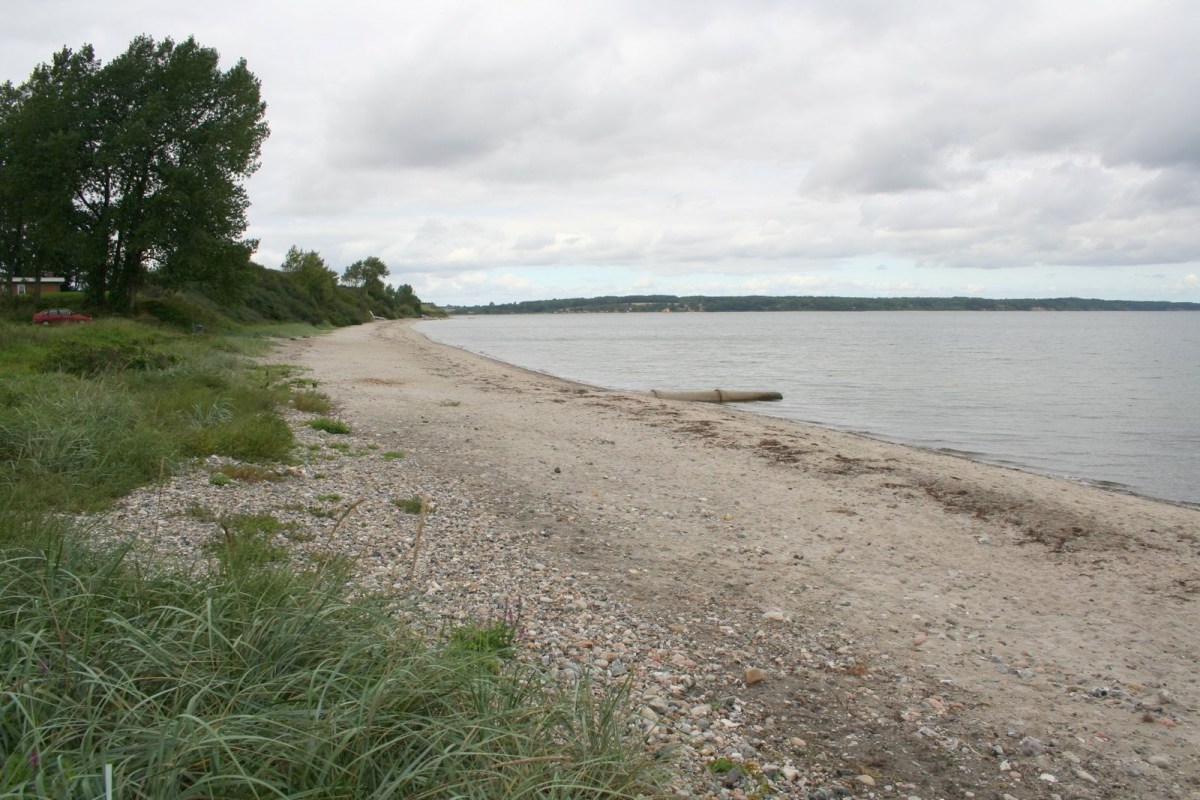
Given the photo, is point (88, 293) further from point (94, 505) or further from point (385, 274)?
point (385, 274)

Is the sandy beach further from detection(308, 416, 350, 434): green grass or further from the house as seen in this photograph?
the house

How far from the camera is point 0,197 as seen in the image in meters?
38.9

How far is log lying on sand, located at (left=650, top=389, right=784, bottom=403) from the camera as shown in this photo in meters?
26.9

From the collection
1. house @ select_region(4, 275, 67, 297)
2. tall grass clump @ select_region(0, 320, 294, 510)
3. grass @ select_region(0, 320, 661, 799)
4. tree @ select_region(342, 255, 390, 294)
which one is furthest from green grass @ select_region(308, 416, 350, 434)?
tree @ select_region(342, 255, 390, 294)

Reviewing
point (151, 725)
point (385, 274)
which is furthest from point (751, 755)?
point (385, 274)

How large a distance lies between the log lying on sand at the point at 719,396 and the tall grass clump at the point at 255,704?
23.0 m

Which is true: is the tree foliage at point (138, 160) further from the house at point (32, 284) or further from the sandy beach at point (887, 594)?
the sandy beach at point (887, 594)

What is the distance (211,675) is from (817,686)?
377 centimetres

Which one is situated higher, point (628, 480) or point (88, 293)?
point (88, 293)

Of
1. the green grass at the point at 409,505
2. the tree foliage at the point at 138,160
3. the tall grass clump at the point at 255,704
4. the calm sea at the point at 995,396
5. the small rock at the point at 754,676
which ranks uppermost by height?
the tree foliage at the point at 138,160

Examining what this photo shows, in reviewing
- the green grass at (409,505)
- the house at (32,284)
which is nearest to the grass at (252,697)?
the green grass at (409,505)

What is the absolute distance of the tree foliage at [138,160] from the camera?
119 ft

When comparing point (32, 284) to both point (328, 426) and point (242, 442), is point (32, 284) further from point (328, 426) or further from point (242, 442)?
point (242, 442)

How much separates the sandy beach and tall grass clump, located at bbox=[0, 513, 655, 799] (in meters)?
0.92
